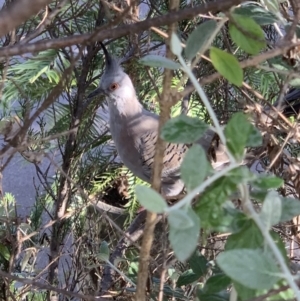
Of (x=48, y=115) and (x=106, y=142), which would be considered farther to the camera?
(x=106, y=142)

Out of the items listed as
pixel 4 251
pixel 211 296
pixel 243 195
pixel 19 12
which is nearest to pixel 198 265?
pixel 211 296

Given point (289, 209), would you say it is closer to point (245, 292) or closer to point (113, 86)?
point (245, 292)

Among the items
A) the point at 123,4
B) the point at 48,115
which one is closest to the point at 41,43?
the point at 123,4

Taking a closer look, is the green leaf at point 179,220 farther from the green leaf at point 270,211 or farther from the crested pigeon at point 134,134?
the crested pigeon at point 134,134

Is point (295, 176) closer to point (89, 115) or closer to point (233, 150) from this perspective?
point (233, 150)

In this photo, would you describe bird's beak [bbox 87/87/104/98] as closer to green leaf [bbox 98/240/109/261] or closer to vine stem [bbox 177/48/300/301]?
green leaf [bbox 98/240/109/261]

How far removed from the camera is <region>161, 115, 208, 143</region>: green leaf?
0.25m

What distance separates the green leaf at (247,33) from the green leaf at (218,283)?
0.14m

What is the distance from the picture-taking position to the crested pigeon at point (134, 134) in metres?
1.10

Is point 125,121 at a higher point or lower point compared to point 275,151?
higher

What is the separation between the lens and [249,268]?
0.22m

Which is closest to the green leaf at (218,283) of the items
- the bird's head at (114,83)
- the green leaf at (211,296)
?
the green leaf at (211,296)

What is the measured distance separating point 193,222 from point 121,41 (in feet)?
3.34

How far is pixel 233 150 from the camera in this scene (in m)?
0.24
